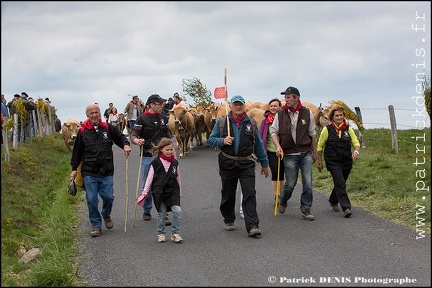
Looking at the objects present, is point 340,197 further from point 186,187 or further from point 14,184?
point 14,184

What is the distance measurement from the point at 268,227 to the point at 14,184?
6970 mm

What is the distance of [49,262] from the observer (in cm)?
782

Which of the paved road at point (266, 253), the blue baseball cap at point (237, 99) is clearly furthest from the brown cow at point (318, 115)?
the blue baseball cap at point (237, 99)

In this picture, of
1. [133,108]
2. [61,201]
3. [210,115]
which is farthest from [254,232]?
[133,108]

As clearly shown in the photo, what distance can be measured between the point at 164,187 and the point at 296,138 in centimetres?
245

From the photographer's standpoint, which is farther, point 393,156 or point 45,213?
point 393,156

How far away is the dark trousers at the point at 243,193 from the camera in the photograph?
372 inches

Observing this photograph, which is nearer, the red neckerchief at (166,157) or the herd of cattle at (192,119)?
the red neckerchief at (166,157)

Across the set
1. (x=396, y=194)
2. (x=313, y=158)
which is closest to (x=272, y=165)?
(x=313, y=158)

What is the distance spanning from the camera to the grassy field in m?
8.15

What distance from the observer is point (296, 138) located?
34.5ft

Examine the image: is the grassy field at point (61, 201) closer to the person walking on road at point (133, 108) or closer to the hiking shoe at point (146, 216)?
the hiking shoe at point (146, 216)

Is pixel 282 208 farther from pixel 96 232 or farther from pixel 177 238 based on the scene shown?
pixel 96 232

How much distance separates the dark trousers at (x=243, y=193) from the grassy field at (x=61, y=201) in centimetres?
238
